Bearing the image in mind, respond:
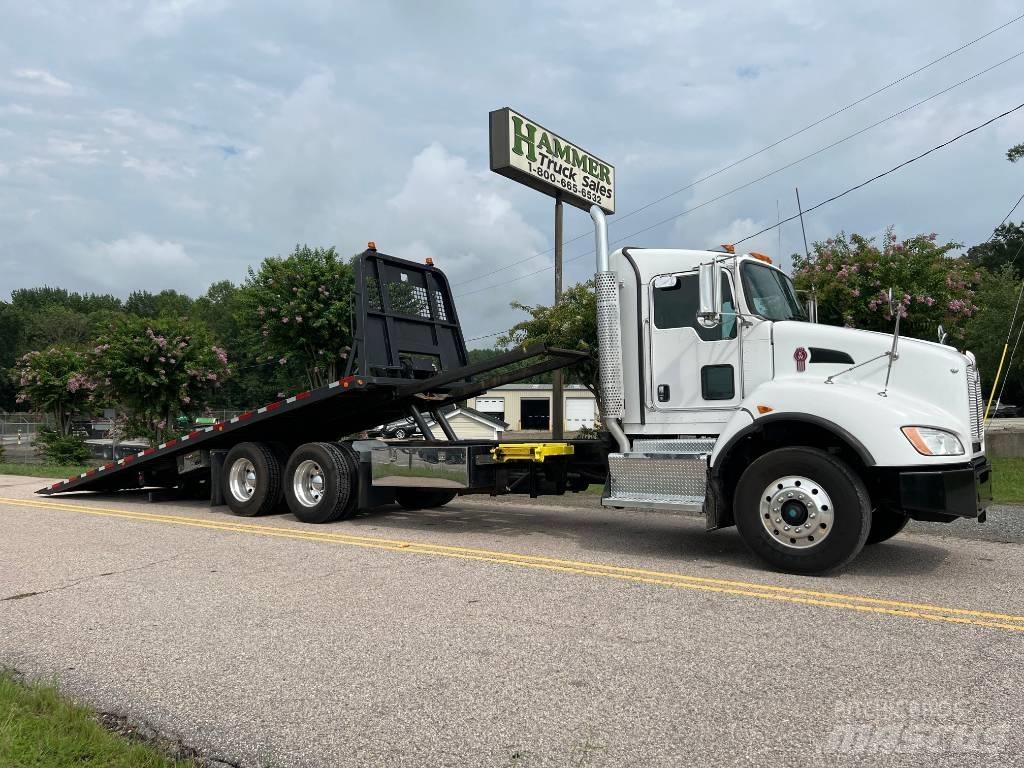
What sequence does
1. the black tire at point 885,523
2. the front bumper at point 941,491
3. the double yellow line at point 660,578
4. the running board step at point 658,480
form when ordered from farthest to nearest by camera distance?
the black tire at point 885,523 < the running board step at point 658,480 < the front bumper at point 941,491 < the double yellow line at point 660,578

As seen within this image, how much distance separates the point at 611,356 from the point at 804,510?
2.28m

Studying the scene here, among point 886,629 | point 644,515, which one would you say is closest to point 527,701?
point 886,629

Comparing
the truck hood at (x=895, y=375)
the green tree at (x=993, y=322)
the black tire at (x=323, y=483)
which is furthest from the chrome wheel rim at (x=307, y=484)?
the green tree at (x=993, y=322)

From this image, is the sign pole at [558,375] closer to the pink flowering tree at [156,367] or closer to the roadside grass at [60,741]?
the pink flowering tree at [156,367]

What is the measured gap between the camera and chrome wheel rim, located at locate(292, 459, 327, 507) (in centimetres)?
967

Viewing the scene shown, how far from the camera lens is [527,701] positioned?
12.2 feet

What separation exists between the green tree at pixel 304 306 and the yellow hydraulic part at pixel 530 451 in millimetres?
18971

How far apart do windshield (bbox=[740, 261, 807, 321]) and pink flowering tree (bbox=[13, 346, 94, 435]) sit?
31.8 m

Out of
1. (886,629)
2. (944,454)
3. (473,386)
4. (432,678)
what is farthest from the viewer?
(473,386)

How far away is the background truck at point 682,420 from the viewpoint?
6.08 m

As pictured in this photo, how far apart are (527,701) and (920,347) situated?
429 cm

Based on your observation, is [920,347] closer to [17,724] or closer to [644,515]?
[644,515]

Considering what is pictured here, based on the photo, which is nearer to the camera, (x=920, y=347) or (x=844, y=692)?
(x=844, y=692)

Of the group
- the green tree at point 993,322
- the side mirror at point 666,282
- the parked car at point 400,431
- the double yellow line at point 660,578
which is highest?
the green tree at point 993,322
